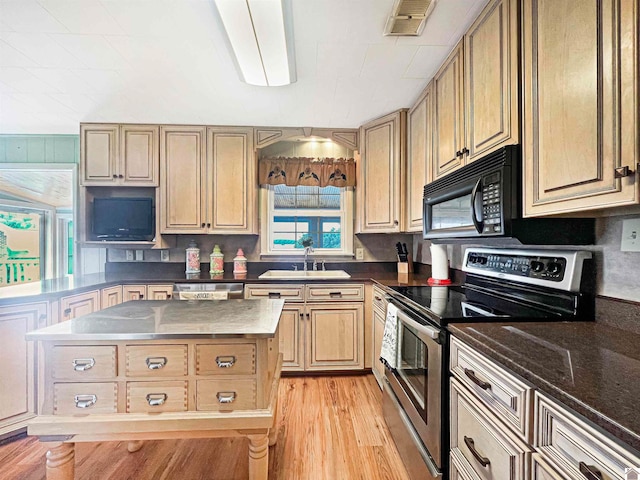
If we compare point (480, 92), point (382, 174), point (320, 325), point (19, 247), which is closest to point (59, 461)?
point (320, 325)

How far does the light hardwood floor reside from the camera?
1.62 meters

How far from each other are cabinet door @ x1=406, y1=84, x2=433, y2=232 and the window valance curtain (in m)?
0.78

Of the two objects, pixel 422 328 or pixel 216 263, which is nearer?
pixel 422 328

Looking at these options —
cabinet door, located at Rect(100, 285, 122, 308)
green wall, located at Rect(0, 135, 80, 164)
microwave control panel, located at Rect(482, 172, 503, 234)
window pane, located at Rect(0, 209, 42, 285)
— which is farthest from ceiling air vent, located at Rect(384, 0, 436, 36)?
window pane, located at Rect(0, 209, 42, 285)

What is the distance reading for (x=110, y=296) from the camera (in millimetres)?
2664

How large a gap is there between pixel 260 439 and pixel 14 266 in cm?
381

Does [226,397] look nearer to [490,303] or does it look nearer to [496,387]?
[496,387]

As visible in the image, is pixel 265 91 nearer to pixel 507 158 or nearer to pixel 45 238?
pixel 507 158

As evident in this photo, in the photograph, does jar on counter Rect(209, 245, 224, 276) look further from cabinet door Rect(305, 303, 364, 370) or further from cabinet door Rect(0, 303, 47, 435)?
cabinet door Rect(0, 303, 47, 435)

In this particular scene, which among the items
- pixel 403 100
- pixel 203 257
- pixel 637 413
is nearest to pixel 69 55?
pixel 203 257

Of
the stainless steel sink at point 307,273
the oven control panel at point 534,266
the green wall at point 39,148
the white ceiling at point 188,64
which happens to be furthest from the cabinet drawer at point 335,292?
the green wall at point 39,148

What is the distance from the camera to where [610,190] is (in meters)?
0.88

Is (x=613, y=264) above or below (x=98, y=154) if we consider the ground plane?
below

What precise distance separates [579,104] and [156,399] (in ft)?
5.93
